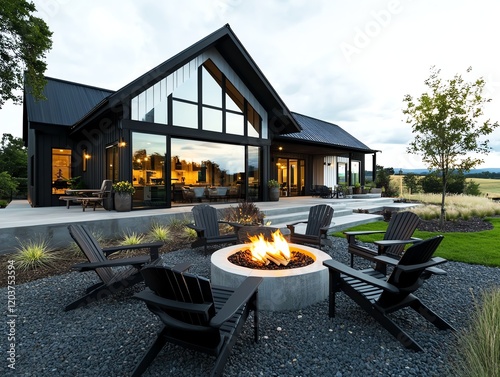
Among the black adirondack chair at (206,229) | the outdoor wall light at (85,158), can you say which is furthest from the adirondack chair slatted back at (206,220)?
the outdoor wall light at (85,158)

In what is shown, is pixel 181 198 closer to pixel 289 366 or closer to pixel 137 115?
pixel 137 115

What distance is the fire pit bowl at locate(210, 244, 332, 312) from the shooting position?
293 centimetres

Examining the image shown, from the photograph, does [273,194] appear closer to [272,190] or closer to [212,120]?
[272,190]

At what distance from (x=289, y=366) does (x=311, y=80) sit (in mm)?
10796

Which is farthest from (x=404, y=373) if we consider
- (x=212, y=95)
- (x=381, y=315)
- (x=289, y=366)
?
(x=212, y=95)

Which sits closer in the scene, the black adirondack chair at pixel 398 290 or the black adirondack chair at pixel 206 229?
the black adirondack chair at pixel 398 290

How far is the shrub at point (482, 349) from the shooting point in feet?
5.66

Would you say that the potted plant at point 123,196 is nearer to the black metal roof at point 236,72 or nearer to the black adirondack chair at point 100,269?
the black metal roof at point 236,72

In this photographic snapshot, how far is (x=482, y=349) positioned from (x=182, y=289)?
212 cm

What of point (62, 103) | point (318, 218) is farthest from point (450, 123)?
point (62, 103)

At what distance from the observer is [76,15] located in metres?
8.75

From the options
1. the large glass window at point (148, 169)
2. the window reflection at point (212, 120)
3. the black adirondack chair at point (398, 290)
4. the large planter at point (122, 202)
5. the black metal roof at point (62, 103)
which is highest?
the black metal roof at point (62, 103)

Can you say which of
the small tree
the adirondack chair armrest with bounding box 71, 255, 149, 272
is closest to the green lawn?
the small tree

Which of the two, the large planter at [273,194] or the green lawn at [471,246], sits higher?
the large planter at [273,194]
